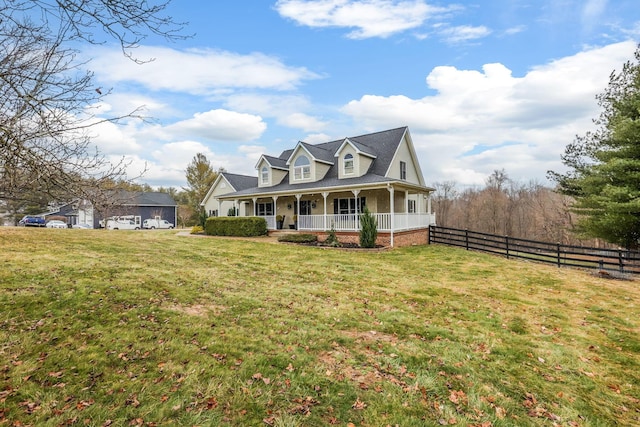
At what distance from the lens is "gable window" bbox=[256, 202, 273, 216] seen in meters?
25.5

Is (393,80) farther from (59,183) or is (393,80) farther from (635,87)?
(59,183)

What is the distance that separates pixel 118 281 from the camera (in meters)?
7.34

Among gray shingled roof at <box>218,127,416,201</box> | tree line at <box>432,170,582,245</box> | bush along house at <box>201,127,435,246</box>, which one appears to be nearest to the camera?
bush along house at <box>201,127,435,246</box>

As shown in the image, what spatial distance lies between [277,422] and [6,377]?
3.38m

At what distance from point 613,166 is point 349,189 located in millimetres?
12212

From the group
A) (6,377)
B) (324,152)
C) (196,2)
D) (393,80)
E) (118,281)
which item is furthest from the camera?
(324,152)

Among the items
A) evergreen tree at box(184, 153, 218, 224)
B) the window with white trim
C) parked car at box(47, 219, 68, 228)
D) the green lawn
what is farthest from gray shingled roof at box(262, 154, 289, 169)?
parked car at box(47, 219, 68, 228)

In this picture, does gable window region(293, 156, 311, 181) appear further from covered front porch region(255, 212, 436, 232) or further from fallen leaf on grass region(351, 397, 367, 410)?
fallen leaf on grass region(351, 397, 367, 410)

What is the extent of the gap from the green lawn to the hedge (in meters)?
11.6

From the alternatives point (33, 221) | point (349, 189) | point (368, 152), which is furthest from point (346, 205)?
point (33, 221)

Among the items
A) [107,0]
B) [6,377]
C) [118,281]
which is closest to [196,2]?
[107,0]

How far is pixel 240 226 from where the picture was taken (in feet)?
68.8

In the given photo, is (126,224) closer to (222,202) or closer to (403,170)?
(222,202)

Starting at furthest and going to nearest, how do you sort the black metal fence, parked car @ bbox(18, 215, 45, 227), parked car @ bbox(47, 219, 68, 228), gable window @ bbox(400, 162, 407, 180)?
1. parked car @ bbox(47, 219, 68, 228)
2. parked car @ bbox(18, 215, 45, 227)
3. gable window @ bbox(400, 162, 407, 180)
4. the black metal fence
